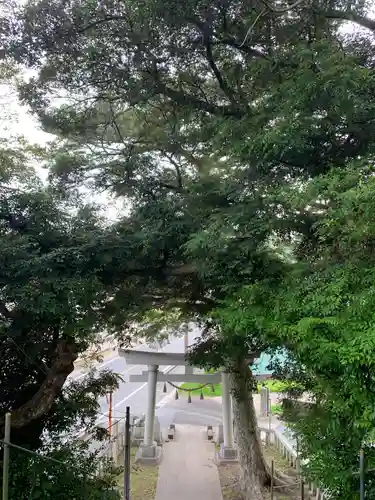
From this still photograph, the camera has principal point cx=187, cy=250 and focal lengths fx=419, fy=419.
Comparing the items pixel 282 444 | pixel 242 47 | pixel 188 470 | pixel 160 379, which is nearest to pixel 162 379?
pixel 160 379

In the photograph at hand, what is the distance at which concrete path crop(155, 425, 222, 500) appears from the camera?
7.41 metres

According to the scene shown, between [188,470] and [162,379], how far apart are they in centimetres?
186

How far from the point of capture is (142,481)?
25.9 feet

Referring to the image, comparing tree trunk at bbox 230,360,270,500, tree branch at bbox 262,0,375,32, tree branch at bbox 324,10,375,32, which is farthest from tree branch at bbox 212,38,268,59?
tree trunk at bbox 230,360,270,500

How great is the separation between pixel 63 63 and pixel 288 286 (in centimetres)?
349

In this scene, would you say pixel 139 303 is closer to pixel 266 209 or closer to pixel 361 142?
pixel 266 209

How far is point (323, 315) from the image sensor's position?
2.85 m

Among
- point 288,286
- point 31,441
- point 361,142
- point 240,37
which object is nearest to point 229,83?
point 240,37

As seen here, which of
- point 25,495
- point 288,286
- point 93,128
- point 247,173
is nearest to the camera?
point 288,286

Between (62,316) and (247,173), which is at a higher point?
(247,173)

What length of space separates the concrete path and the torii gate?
0.40 metres

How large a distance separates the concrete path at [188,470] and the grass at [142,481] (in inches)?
4.4

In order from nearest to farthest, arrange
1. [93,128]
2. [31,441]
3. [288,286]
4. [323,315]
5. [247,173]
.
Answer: [323,315], [288,286], [247,173], [31,441], [93,128]

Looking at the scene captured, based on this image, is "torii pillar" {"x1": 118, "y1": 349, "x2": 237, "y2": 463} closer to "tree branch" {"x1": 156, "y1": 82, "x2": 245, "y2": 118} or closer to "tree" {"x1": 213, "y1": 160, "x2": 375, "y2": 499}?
"tree" {"x1": 213, "y1": 160, "x2": 375, "y2": 499}
